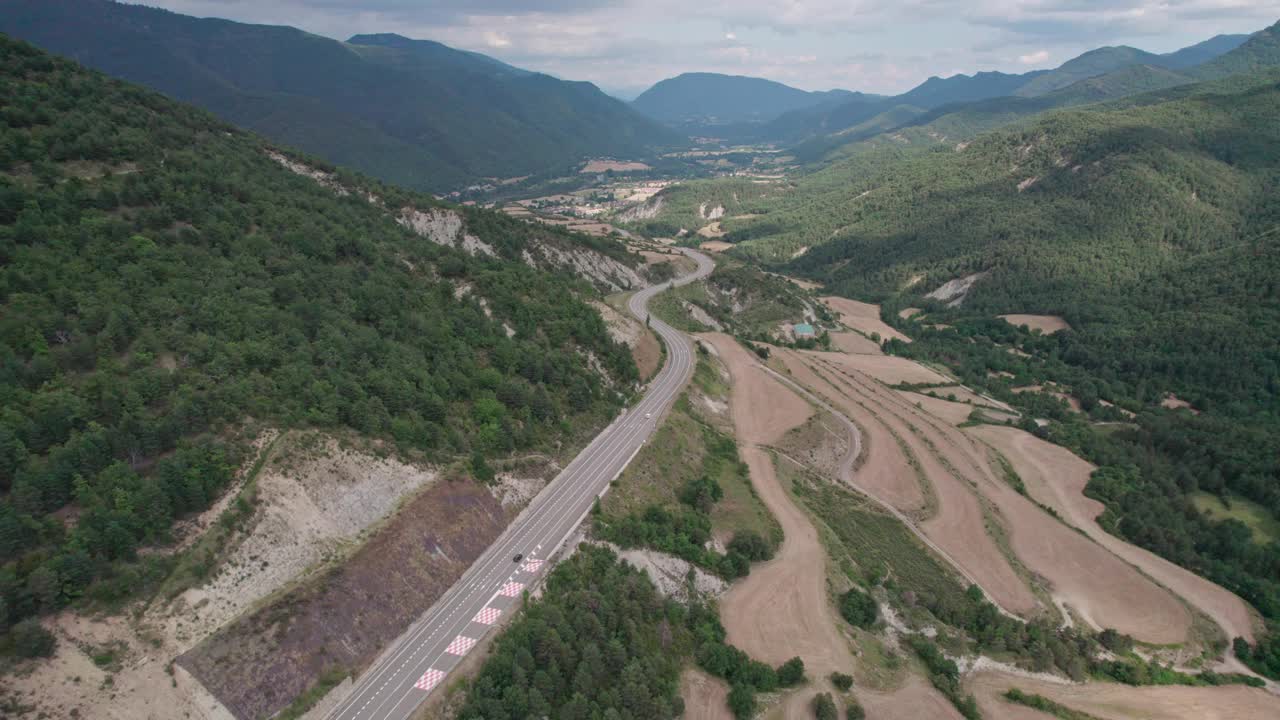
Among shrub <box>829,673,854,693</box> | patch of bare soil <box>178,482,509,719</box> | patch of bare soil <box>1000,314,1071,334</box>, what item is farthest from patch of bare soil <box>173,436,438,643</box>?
patch of bare soil <box>1000,314,1071,334</box>

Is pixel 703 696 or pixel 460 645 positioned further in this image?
pixel 703 696

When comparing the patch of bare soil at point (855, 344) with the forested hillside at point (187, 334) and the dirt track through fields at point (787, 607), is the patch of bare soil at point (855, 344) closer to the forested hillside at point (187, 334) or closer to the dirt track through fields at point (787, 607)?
the dirt track through fields at point (787, 607)

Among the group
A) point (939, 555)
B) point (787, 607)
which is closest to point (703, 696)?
point (787, 607)

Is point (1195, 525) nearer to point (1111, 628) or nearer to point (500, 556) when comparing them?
point (1111, 628)

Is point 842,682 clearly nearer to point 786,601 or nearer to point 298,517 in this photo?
point 786,601

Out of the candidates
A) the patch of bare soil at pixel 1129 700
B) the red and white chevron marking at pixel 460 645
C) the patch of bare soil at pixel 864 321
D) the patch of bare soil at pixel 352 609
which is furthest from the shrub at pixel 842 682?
the patch of bare soil at pixel 864 321

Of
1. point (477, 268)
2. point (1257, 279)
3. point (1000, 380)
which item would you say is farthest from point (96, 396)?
point (1257, 279)

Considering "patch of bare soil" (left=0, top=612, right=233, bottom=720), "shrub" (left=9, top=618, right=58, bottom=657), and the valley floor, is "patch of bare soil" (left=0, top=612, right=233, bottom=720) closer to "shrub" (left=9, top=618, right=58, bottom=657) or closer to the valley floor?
"shrub" (left=9, top=618, right=58, bottom=657)
